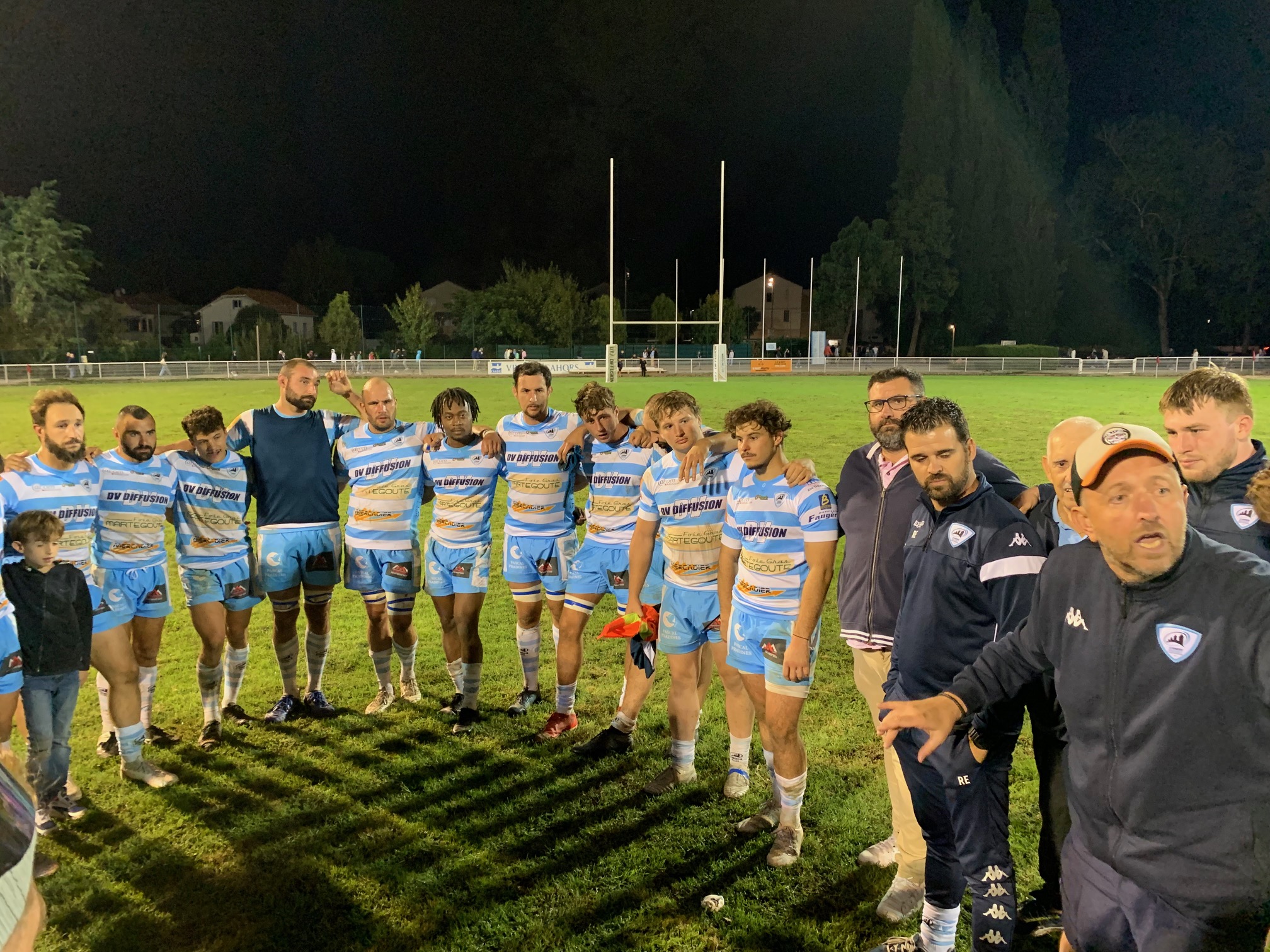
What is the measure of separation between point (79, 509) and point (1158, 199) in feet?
240

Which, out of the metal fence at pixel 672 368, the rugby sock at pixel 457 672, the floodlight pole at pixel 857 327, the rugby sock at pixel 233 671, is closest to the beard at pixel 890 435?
the rugby sock at pixel 457 672

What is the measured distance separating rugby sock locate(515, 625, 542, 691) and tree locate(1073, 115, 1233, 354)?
6782cm

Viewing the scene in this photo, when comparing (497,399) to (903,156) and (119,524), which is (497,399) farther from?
(903,156)

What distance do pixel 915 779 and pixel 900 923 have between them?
2.62 ft

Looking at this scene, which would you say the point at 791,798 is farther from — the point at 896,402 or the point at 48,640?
the point at 48,640

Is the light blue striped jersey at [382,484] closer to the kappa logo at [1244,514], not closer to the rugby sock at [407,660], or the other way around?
the rugby sock at [407,660]

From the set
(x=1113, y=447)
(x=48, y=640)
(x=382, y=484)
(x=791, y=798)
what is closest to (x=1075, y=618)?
(x=1113, y=447)

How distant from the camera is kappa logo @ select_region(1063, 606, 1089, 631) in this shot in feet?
7.45

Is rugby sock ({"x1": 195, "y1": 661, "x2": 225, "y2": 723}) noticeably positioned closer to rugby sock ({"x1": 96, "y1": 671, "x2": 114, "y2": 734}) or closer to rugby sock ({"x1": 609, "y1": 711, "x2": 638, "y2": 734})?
rugby sock ({"x1": 96, "y1": 671, "x2": 114, "y2": 734})

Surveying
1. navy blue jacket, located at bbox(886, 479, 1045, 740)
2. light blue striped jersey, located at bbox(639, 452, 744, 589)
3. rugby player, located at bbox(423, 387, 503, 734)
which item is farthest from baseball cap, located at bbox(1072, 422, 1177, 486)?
rugby player, located at bbox(423, 387, 503, 734)

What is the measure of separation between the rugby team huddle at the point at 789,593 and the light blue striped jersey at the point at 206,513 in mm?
19

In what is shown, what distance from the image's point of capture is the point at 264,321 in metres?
54.7

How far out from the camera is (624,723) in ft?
17.0

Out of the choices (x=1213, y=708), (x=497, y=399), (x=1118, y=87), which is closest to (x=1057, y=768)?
(x=1213, y=708)
